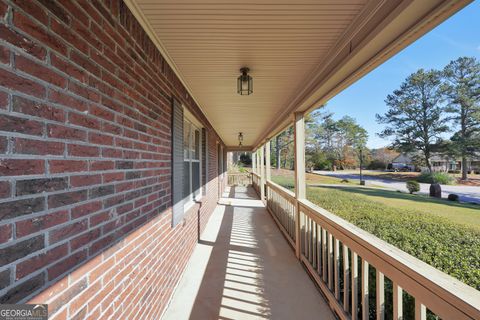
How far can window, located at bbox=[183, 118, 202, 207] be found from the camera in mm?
3578

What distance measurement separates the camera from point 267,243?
416cm

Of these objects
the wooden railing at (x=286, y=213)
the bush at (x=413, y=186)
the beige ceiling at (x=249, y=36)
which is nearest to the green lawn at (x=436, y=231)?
the bush at (x=413, y=186)

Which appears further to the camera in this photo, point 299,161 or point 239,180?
point 239,180

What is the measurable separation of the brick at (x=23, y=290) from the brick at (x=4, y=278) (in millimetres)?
31

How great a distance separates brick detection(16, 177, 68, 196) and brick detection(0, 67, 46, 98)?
0.33 metres

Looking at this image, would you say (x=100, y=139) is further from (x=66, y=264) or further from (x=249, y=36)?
(x=249, y=36)

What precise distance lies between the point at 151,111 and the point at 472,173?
8.74ft

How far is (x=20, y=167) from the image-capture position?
2.60ft

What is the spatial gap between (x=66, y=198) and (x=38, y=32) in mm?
687

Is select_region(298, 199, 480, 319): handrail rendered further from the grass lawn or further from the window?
the window

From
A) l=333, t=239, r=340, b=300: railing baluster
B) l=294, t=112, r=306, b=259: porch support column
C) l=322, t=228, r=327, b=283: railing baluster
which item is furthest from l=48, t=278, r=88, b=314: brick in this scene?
l=294, t=112, r=306, b=259: porch support column

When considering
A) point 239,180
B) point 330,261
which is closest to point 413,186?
point 330,261

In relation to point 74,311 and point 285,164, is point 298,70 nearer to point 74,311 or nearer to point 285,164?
point 74,311

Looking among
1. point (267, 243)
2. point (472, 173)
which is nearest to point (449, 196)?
point (472, 173)
